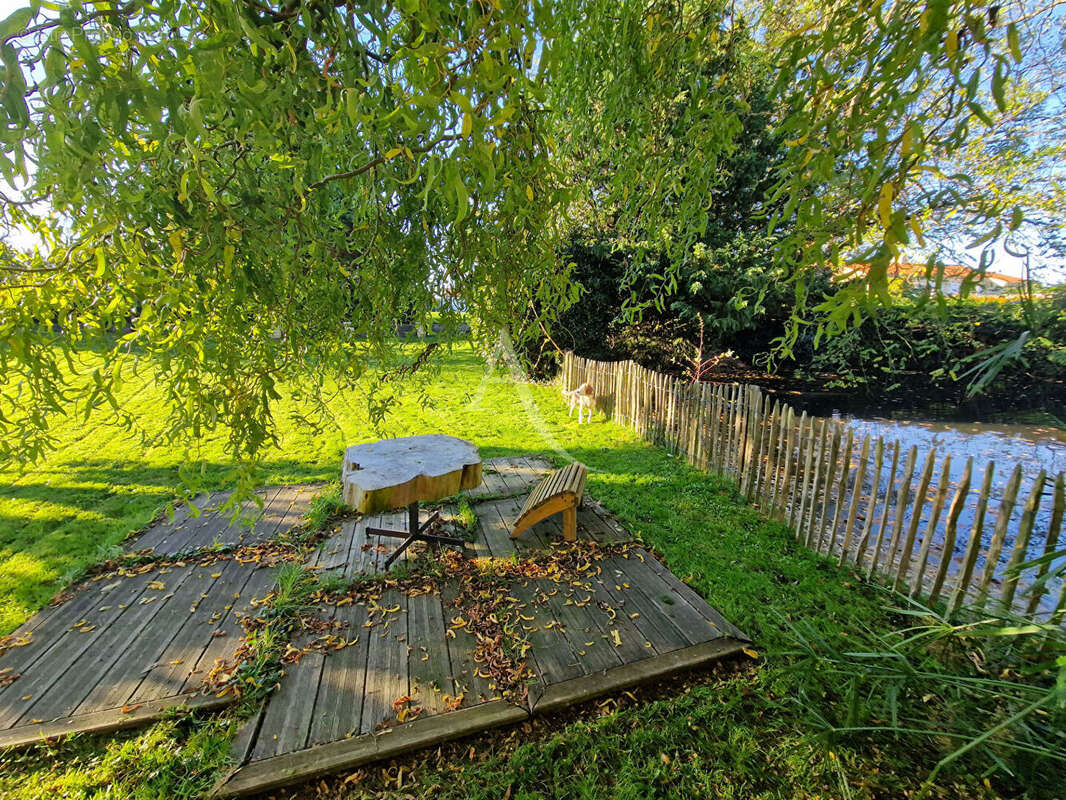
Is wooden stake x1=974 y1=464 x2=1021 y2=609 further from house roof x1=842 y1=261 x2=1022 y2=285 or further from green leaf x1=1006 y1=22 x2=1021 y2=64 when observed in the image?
green leaf x1=1006 y1=22 x2=1021 y2=64

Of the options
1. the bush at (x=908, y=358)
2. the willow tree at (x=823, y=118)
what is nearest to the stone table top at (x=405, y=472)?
the willow tree at (x=823, y=118)

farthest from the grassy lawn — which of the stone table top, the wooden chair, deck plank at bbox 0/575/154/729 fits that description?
the wooden chair

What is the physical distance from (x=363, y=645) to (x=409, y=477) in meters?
1.18

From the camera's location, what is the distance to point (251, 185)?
1.22 metres

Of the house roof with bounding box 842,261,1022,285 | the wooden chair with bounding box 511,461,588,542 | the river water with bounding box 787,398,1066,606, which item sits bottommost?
the river water with bounding box 787,398,1066,606

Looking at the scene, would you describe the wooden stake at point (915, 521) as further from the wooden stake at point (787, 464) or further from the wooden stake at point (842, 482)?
the wooden stake at point (787, 464)

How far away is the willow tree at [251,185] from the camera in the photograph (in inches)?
28.2

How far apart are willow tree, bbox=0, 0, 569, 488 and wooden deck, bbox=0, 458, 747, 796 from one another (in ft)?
5.97

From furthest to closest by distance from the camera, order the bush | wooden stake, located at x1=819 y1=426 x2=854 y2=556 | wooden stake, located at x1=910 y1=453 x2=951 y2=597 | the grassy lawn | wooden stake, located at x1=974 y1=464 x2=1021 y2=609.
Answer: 1. the bush
2. wooden stake, located at x1=819 y1=426 x2=854 y2=556
3. wooden stake, located at x1=910 y1=453 x2=951 y2=597
4. wooden stake, located at x1=974 y1=464 x2=1021 y2=609
5. the grassy lawn

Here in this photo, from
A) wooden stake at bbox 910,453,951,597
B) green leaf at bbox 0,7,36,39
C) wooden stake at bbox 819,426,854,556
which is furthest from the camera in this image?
wooden stake at bbox 819,426,854,556

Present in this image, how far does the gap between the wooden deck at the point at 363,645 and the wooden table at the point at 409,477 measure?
222 millimetres

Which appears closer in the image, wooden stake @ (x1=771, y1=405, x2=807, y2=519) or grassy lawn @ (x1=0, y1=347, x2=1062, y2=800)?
grassy lawn @ (x1=0, y1=347, x2=1062, y2=800)

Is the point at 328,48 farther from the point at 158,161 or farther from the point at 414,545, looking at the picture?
the point at 414,545

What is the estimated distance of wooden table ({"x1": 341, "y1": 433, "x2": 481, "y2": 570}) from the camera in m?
3.43
